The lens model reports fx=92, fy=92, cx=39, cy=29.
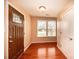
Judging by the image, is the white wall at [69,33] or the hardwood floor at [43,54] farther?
the hardwood floor at [43,54]

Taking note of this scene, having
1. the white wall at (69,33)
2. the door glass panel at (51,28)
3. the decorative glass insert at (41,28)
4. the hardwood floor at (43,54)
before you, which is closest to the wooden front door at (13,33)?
the hardwood floor at (43,54)

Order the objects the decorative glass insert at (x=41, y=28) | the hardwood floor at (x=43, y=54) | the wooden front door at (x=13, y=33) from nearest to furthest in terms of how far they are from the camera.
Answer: the wooden front door at (x=13, y=33) → the hardwood floor at (x=43, y=54) → the decorative glass insert at (x=41, y=28)

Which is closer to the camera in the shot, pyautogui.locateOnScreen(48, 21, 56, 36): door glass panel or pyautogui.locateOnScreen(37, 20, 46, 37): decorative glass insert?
pyautogui.locateOnScreen(37, 20, 46, 37): decorative glass insert

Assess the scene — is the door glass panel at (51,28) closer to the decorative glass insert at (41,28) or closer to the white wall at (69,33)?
the decorative glass insert at (41,28)

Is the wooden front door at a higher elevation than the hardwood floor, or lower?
higher

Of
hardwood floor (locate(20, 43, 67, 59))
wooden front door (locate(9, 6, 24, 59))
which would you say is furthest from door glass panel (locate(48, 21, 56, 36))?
wooden front door (locate(9, 6, 24, 59))

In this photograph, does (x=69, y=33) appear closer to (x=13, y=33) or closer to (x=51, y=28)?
(x=13, y=33)

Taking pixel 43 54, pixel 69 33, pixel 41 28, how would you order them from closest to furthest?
pixel 69 33 < pixel 43 54 < pixel 41 28

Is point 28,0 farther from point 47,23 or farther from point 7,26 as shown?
point 47,23

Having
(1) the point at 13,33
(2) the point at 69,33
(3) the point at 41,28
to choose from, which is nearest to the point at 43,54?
(2) the point at 69,33

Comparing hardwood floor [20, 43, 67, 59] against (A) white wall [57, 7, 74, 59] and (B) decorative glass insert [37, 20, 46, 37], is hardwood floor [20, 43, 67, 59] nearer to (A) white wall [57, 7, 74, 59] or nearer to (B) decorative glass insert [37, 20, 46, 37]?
(A) white wall [57, 7, 74, 59]
